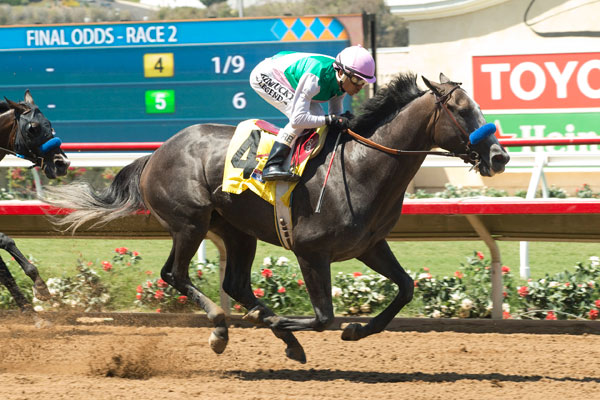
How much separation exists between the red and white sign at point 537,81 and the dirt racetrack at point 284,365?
327 inches

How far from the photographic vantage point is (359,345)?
5.27 metres

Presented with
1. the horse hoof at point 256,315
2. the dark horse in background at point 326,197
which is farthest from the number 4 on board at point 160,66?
the horse hoof at point 256,315

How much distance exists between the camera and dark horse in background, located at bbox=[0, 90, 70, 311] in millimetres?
5648

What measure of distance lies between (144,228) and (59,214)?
0.57 meters

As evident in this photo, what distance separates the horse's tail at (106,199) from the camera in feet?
17.2

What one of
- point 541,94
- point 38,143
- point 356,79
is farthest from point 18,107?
point 541,94

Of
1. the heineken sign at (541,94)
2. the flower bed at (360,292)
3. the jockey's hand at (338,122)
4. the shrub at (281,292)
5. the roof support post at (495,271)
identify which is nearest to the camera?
the jockey's hand at (338,122)

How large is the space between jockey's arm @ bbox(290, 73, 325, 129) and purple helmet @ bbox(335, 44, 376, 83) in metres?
0.15

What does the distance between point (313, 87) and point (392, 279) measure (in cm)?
107

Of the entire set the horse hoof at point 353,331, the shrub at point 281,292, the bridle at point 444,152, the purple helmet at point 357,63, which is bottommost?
the shrub at point 281,292

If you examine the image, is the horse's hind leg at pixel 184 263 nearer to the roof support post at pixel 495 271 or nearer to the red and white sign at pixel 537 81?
the roof support post at pixel 495 271

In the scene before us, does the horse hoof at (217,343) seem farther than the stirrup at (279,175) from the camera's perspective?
Yes

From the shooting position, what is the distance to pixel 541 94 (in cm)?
1328

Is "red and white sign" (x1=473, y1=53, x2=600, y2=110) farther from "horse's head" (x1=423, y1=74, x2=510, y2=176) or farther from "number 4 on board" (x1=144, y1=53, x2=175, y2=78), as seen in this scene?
"horse's head" (x1=423, y1=74, x2=510, y2=176)
